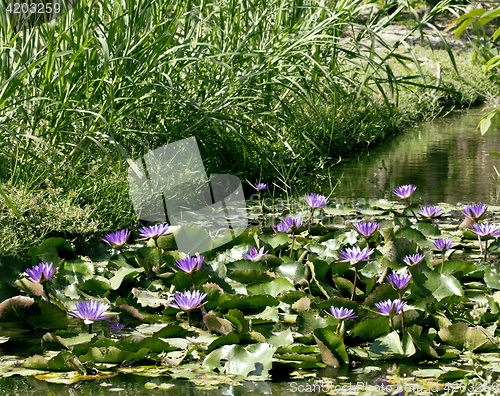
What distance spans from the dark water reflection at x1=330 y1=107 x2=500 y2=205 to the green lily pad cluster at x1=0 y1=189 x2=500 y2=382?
1128 mm

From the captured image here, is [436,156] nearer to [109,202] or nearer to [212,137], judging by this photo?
[212,137]

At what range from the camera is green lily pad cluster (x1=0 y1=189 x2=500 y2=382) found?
126cm

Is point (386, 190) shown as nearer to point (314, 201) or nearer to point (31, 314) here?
point (314, 201)

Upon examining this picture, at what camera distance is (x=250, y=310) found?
1625mm

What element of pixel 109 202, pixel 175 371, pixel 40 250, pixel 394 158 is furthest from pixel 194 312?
pixel 394 158

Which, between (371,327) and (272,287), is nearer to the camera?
(371,327)

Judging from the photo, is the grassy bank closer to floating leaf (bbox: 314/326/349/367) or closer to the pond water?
the pond water

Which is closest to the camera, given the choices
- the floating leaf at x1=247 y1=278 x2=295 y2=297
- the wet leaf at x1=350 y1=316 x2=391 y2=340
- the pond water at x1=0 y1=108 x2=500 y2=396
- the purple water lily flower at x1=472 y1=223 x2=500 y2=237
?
the pond water at x1=0 y1=108 x2=500 y2=396

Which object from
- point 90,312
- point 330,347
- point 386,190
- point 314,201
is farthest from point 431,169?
point 90,312

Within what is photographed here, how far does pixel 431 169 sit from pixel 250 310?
9.49 ft

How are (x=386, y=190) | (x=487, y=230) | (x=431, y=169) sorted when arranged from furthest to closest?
(x=431, y=169) < (x=386, y=190) < (x=487, y=230)

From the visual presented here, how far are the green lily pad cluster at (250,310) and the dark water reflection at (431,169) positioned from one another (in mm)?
1128

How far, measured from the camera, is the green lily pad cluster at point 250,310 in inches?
49.6

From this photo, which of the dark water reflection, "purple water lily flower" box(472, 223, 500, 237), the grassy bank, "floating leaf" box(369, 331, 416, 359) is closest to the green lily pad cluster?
"floating leaf" box(369, 331, 416, 359)
